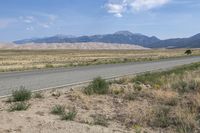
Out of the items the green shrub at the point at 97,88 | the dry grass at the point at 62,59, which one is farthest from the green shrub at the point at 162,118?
the dry grass at the point at 62,59

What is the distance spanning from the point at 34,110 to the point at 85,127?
218cm

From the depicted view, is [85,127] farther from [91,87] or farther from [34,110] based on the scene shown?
[91,87]

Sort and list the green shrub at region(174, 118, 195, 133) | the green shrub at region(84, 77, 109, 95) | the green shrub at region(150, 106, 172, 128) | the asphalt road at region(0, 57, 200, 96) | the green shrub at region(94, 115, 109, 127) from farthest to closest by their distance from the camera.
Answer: the asphalt road at region(0, 57, 200, 96), the green shrub at region(84, 77, 109, 95), the green shrub at region(150, 106, 172, 128), the green shrub at region(94, 115, 109, 127), the green shrub at region(174, 118, 195, 133)

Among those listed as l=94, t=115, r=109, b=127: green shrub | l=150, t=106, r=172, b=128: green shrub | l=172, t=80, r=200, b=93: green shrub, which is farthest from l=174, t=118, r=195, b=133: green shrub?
l=172, t=80, r=200, b=93: green shrub

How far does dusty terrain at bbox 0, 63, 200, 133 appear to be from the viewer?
8.22m

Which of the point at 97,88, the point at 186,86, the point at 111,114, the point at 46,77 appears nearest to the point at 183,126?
the point at 111,114

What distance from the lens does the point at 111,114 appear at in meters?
9.95

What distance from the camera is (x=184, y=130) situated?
8219 millimetres

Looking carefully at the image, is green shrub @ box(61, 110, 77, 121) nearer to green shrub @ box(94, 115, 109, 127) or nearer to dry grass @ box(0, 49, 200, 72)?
green shrub @ box(94, 115, 109, 127)

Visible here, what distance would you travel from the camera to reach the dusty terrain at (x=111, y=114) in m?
8.22

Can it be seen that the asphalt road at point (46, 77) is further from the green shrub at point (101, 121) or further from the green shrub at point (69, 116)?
the green shrub at point (101, 121)

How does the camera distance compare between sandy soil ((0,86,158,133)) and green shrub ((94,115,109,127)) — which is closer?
sandy soil ((0,86,158,133))

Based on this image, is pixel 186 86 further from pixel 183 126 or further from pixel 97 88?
pixel 183 126

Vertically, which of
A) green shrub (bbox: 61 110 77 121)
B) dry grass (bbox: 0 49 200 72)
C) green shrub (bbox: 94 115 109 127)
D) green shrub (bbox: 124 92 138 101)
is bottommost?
dry grass (bbox: 0 49 200 72)
